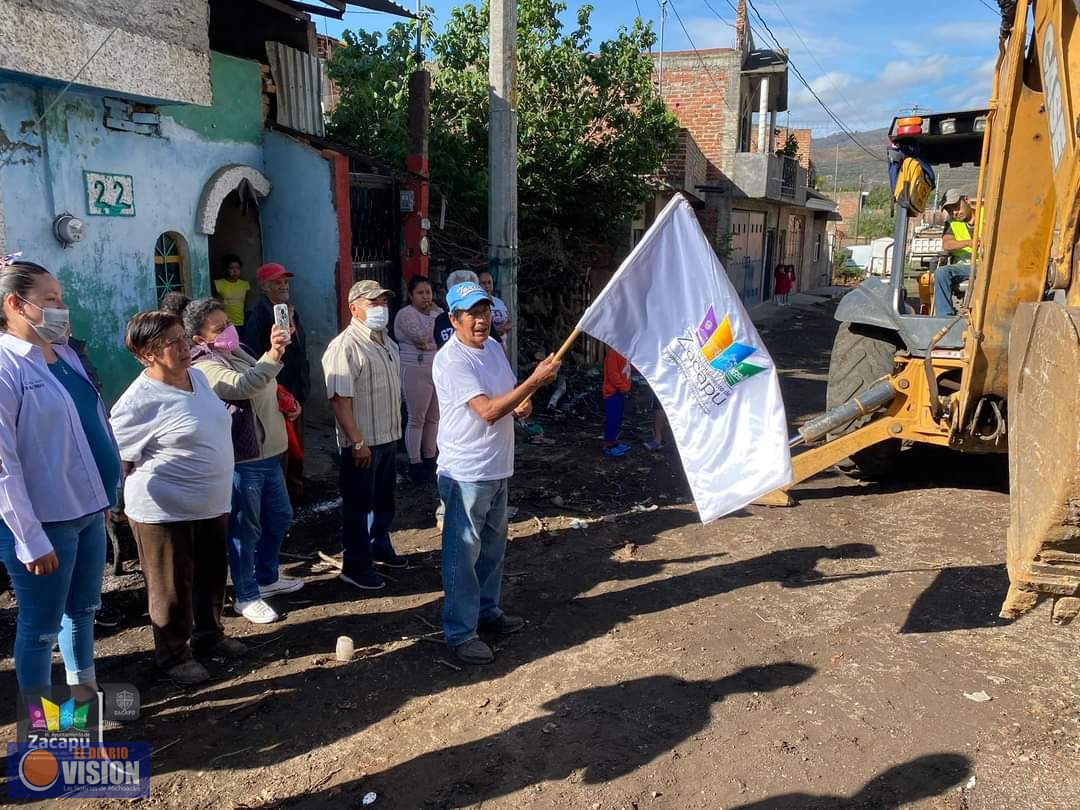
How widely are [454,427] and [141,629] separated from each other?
2042 mm

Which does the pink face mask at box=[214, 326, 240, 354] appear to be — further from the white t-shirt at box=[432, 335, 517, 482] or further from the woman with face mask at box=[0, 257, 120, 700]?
the white t-shirt at box=[432, 335, 517, 482]

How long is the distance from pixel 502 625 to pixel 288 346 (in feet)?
8.25

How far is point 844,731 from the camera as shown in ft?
11.1

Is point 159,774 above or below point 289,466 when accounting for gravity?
below

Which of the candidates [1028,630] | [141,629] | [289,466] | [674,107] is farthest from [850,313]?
[674,107]

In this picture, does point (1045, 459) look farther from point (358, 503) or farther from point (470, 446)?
point (358, 503)

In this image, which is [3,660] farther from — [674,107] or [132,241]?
[674,107]

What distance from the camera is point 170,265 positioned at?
696 centimetres

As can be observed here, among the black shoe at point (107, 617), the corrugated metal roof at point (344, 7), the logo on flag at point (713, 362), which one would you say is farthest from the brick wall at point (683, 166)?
the black shoe at point (107, 617)

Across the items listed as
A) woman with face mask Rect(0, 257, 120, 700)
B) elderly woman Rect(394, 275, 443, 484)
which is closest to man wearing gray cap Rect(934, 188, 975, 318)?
elderly woman Rect(394, 275, 443, 484)

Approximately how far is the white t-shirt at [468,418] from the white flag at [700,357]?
0.52 metres

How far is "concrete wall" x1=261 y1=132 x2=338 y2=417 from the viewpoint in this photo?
7762 mm

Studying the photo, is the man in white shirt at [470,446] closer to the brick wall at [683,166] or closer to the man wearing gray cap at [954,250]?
the man wearing gray cap at [954,250]

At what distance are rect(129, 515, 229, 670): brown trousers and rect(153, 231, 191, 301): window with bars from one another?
3.53m
